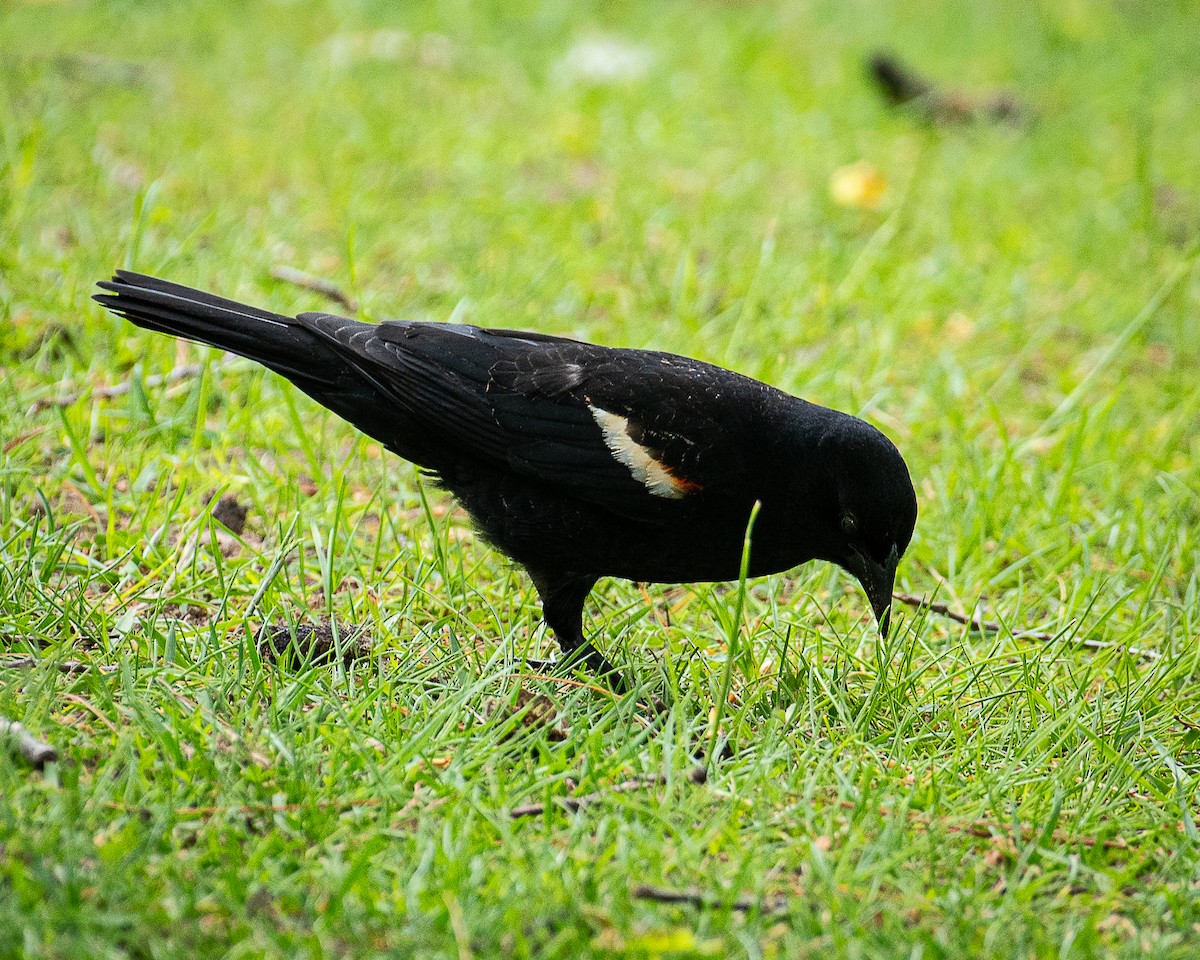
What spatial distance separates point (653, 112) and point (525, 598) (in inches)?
196

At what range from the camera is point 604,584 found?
A: 403cm

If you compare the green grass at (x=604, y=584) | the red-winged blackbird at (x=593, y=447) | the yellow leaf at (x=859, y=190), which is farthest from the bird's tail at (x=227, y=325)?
the yellow leaf at (x=859, y=190)

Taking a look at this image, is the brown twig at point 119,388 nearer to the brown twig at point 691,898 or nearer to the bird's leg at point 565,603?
the bird's leg at point 565,603

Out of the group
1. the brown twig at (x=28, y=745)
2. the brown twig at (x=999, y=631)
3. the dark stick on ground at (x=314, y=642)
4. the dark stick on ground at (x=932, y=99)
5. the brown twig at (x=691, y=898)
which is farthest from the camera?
the dark stick on ground at (x=932, y=99)

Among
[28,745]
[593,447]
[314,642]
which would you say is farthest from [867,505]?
[28,745]

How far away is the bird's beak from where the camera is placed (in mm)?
3379

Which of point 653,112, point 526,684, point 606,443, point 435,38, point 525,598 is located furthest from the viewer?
point 435,38

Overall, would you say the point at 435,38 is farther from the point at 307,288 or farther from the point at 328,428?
the point at 328,428

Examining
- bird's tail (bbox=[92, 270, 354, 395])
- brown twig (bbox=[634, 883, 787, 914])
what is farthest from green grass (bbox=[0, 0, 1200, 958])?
bird's tail (bbox=[92, 270, 354, 395])

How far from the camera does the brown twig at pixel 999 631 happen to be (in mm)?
3518

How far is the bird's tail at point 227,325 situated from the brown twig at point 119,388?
0.70 meters

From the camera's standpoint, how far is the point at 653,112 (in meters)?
7.82

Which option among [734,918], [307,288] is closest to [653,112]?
[307,288]

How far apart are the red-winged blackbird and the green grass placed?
0.72ft
